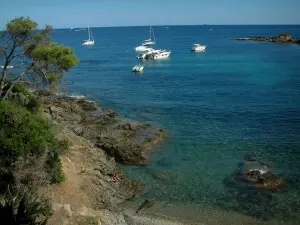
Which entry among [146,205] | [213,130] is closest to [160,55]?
[213,130]

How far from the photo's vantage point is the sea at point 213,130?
910 inches

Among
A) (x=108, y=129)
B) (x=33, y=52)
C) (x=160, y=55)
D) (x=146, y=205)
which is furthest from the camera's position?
(x=160, y=55)

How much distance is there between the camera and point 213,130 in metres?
36.7

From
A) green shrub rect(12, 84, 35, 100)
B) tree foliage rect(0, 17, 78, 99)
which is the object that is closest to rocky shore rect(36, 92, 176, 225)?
green shrub rect(12, 84, 35, 100)

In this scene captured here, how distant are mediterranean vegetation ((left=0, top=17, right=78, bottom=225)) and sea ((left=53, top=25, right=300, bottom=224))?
7.40 m

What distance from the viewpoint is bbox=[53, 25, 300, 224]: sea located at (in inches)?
910

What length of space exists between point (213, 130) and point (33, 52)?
20.6m

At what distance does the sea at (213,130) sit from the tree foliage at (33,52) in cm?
963

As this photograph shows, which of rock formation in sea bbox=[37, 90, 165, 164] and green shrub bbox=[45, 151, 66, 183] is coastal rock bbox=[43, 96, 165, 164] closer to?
rock formation in sea bbox=[37, 90, 165, 164]

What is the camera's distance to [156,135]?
3466 centimetres

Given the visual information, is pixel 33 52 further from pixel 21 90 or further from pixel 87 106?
pixel 87 106

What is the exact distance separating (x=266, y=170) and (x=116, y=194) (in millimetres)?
12158

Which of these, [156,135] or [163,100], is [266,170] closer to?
[156,135]

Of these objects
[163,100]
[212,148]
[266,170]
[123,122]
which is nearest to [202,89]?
[163,100]
